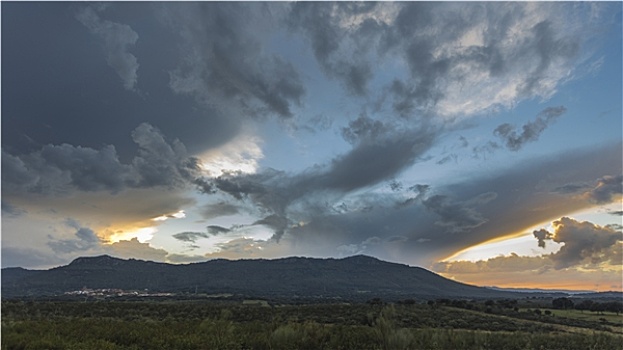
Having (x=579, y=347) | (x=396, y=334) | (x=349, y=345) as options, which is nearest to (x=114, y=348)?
(x=349, y=345)

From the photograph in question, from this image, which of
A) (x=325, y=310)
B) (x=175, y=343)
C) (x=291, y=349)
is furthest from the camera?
(x=325, y=310)

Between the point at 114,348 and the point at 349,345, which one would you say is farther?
the point at 349,345

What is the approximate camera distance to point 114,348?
16.3 m

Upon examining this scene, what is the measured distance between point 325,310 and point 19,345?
39959 millimetres

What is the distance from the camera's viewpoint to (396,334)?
2106cm

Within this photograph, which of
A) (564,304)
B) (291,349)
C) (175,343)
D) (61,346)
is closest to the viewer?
(61,346)

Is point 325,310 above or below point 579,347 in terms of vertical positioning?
above

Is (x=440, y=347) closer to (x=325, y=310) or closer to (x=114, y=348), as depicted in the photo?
(x=114, y=348)

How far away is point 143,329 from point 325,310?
112 ft

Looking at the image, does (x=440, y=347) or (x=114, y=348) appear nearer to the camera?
(x=114, y=348)

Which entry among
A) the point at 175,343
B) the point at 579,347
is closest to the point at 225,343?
the point at 175,343

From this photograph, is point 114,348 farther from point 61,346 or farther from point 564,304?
point 564,304

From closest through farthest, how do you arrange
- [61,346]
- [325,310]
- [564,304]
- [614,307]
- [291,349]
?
[61,346]
[291,349]
[325,310]
[614,307]
[564,304]

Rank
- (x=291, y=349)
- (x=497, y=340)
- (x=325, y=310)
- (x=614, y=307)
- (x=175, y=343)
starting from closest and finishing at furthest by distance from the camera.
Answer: (x=175, y=343)
(x=291, y=349)
(x=497, y=340)
(x=325, y=310)
(x=614, y=307)
